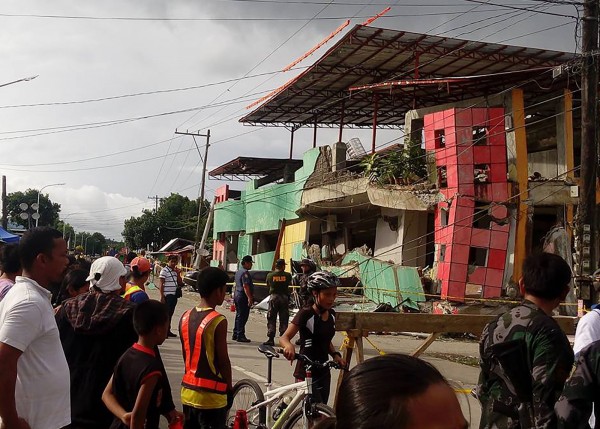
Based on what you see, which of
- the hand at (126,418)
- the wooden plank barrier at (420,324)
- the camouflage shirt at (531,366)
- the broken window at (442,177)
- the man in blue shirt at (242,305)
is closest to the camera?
the camouflage shirt at (531,366)

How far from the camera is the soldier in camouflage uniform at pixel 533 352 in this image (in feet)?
9.51

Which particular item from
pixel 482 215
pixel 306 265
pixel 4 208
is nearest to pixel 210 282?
pixel 306 265

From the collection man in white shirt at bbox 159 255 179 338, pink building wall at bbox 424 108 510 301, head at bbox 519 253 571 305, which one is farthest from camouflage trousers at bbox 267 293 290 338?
head at bbox 519 253 571 305

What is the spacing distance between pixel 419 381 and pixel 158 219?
72.3 metres

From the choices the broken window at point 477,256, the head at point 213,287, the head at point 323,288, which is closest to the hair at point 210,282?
the head at point 213,287

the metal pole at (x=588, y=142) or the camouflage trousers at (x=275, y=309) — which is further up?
the metal pole at (x=588, y=142)

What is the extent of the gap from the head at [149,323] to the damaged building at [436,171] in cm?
1065

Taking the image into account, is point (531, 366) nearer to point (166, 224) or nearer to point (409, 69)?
point (409, 69)

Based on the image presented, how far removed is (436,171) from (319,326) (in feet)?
45.2

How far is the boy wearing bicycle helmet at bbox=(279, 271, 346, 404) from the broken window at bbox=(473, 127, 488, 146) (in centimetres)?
1273

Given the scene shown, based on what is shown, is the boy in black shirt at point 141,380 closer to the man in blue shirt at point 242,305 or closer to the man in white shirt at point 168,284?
the man in white shirt at point 168,284

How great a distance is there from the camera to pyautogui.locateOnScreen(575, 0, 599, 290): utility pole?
11.2 meters

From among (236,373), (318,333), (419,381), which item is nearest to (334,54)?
(236,373)

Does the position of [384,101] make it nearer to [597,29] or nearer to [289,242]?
[289,242]
